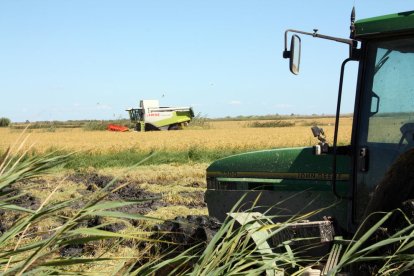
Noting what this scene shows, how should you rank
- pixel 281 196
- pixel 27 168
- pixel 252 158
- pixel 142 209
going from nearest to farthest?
1. pixel 27 168
2. pixel 281 196
3. pixel 252 158
4. pixel 142 209

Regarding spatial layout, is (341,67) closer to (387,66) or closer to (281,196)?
(387,66)

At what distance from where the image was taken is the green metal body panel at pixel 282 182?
4.19 meters

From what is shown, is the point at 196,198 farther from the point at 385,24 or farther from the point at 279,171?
the point at 385,24

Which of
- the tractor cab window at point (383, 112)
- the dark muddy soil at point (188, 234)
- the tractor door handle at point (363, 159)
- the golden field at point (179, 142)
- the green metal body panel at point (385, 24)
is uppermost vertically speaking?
the green metal body panel at point (385, 24)

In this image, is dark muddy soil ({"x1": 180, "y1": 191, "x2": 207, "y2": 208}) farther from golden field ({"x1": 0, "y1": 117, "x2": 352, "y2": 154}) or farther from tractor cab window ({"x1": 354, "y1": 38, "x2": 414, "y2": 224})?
tractor cab window ({"x1": 354, "y1": 38, "x2": 414, "y2": 224})

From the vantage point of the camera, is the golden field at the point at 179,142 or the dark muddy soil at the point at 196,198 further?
the golden field at the point at 179,142

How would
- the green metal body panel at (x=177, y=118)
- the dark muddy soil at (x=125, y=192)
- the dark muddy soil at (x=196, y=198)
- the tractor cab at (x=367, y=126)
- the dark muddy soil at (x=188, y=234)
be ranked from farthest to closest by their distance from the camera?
the green metal body panel at (x=177, y=118), the dark muddy soil at (x=196, y=198), the dark muddy soil at (x=125, y=192), the dark muddy soil at (x=188, y=234), the tractor cab at (x=367, y=126)

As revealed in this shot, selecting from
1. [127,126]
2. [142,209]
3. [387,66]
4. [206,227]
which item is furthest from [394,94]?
[127,126]

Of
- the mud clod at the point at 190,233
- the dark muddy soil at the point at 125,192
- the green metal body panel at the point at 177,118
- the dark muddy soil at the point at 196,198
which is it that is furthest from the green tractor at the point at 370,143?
the green metal body panel at the point at 177,118

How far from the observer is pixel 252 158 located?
4.97 m

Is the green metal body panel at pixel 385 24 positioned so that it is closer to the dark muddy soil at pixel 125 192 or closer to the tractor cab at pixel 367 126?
the tractor cab at pixel 367 126

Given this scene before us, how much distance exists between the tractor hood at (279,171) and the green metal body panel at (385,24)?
94 cm

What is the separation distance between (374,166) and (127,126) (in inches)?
1954

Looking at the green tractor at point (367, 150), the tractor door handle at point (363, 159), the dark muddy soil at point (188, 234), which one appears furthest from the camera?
the dark muddy soil at point (188, 234)
